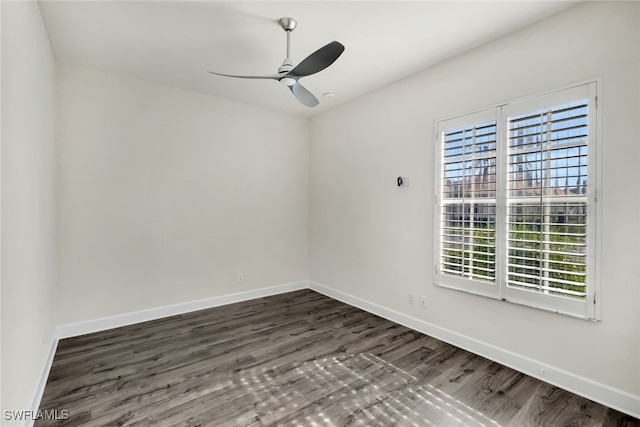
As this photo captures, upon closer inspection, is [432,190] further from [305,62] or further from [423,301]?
[305,62]

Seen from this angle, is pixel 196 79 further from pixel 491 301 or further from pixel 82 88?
pixel 491 301

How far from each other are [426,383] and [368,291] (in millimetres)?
1597

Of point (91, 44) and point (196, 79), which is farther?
point (196, 79)

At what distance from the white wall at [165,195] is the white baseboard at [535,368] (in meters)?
2.17

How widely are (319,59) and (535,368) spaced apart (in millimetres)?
2877

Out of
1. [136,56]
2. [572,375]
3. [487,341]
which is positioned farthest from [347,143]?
[572,375]

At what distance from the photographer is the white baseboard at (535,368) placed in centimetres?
198

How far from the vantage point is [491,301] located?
8.63 ft

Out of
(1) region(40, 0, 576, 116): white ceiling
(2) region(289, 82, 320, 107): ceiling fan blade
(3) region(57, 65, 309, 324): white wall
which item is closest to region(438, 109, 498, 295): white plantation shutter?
(1) region(40, 0, 576, 116): white ceiling

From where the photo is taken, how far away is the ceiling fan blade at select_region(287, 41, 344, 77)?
6.67ft

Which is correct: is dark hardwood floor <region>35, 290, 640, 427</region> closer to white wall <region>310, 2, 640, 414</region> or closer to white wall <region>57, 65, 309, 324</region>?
white wall <region>310, 2, 640, 414</region>

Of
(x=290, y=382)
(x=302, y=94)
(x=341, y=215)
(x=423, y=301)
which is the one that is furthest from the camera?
(x=341, y=215)

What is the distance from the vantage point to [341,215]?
4.29 m

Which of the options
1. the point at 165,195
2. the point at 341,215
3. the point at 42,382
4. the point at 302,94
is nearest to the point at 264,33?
the point at 302,94
